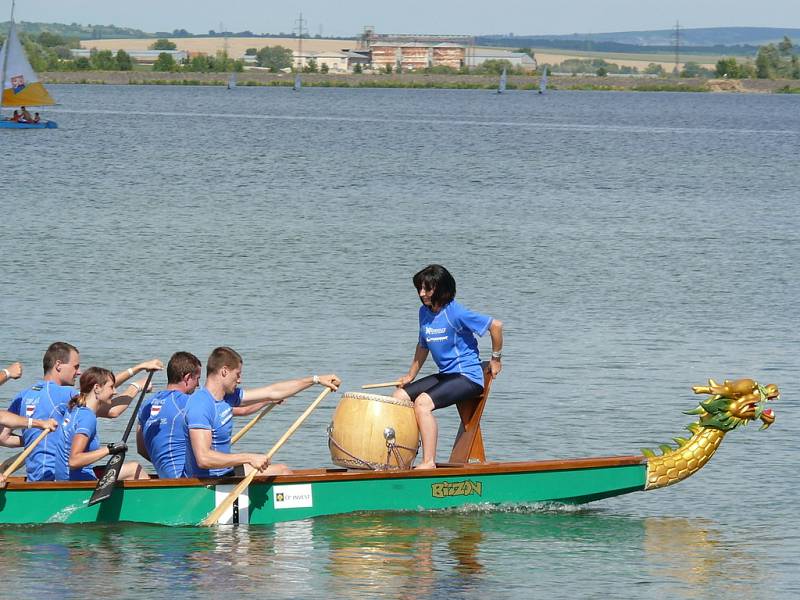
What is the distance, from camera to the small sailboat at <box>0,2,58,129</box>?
72250mm

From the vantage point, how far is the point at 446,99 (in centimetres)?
15775

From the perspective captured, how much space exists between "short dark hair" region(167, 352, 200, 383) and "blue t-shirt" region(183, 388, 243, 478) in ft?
0.63

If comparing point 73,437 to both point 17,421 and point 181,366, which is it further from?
point 181,366

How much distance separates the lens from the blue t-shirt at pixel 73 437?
37.2 feet

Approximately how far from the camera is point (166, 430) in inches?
461

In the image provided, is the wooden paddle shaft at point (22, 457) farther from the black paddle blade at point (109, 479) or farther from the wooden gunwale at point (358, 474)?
the black paddle blade at point (109, 479)

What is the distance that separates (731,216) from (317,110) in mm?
81291

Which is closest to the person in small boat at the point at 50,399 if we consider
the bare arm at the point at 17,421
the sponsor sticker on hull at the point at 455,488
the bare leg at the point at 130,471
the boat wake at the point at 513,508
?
the bare arm at the point at 17,421

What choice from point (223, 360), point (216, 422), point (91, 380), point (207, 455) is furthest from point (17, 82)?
point (223, 360)

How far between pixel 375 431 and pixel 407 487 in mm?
516

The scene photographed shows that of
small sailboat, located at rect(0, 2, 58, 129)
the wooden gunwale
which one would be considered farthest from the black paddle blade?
small sailboat, located at rect(0, 2, 58, 129)

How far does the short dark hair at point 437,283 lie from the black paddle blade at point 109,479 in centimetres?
268

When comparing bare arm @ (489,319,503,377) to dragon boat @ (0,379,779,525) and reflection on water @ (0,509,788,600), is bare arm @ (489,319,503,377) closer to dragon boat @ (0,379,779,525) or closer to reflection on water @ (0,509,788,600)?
dragon boat @ (0,379,779,525)

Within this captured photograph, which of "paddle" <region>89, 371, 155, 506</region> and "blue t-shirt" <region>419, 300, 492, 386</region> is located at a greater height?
"blue t-shirt" <region>419, 300, 492, 386</region>
